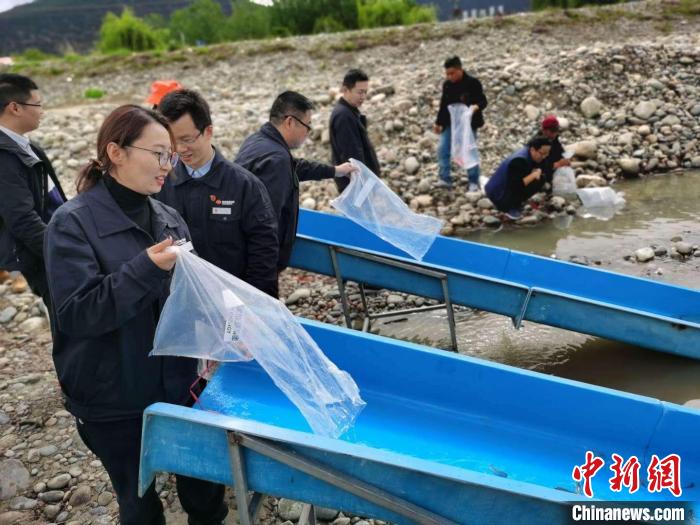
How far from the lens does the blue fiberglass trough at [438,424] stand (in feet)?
5.91

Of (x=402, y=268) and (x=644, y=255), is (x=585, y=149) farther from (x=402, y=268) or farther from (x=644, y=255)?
(x=402, y=268)

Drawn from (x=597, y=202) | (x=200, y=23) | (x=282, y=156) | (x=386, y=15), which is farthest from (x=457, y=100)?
(x=200, y=23)

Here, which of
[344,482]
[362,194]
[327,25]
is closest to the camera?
[344,482]

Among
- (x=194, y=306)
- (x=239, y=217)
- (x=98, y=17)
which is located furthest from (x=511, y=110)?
(x=98, y=17)

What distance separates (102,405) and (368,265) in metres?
2.09

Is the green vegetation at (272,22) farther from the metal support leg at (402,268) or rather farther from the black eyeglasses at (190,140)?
the black eyeglasses at (190,140)

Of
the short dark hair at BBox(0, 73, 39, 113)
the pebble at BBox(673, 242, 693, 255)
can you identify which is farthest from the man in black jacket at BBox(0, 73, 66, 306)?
the pebble at BBox(673, 242, 693, 255)

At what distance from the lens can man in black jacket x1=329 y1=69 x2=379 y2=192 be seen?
4262 millimetres

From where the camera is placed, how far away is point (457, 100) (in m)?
5.95

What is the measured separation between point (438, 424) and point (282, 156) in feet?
4.78

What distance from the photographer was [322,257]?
3.72 meters

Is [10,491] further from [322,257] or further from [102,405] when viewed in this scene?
[322,257]

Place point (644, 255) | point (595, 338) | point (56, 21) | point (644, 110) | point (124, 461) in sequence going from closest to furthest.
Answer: point (124, 461)
point (595, 338)
point (644, 255)
point (644, 110)
point (56, 21)

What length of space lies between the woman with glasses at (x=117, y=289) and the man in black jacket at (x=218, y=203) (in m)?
0.62
